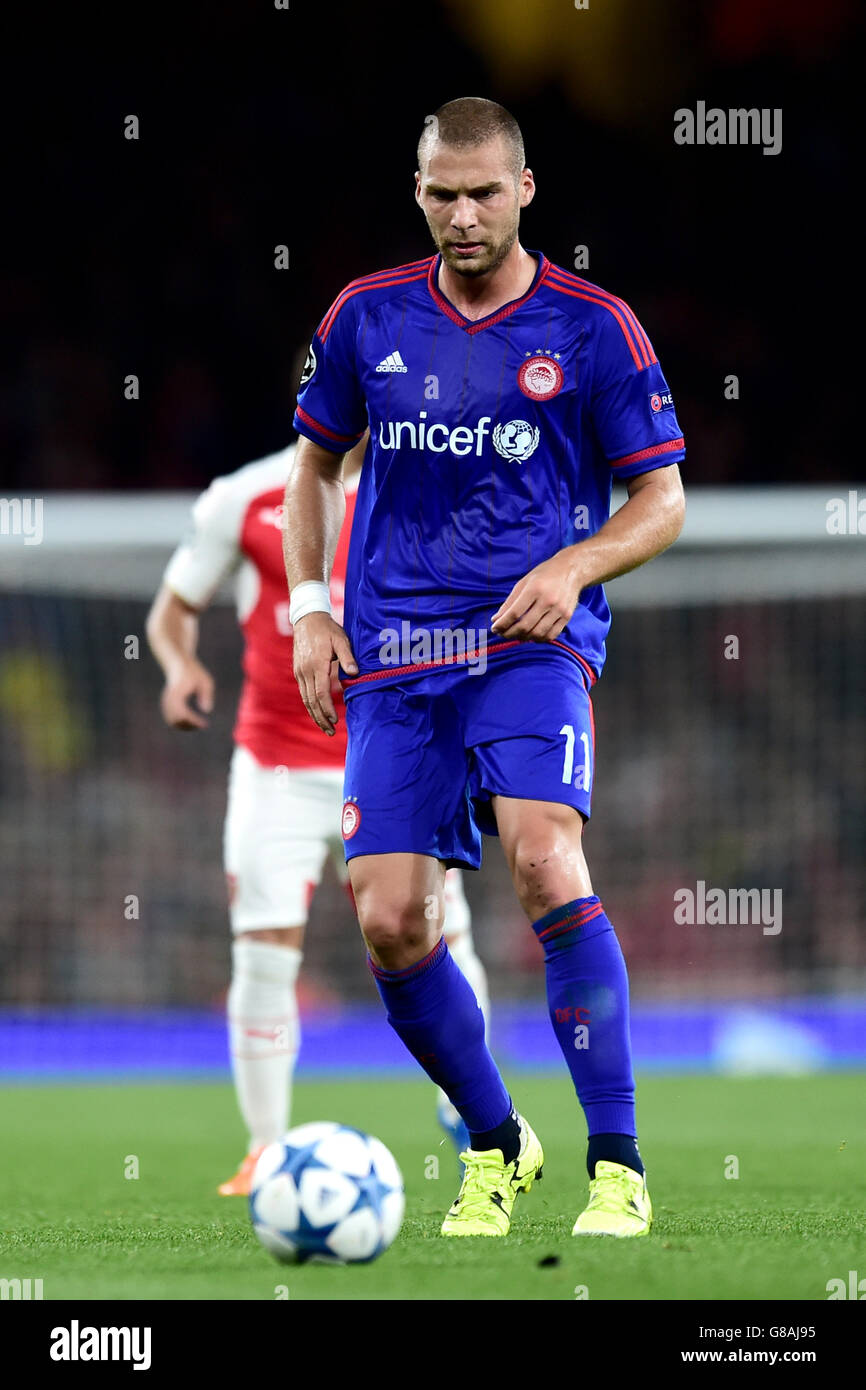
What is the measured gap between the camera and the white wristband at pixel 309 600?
13.8 feet

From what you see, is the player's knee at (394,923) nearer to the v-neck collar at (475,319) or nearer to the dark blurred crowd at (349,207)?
the v-neck collar at (475,319)

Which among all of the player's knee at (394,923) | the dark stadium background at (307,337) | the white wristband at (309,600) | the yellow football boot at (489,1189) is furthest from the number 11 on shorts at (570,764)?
the dark stadium background at (307,337)

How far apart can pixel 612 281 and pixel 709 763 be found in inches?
198

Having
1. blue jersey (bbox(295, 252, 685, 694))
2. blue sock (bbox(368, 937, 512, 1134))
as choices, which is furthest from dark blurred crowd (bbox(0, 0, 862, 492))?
blue sock (bbox(368, 937, 512, 1134))

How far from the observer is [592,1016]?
3740 millimetres

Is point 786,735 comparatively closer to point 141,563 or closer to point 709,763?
point 709,763

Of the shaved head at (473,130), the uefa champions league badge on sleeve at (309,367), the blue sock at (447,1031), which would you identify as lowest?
the blue sock at (447,1031)

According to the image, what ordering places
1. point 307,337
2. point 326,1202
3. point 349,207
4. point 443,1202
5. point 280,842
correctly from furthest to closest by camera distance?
1. point 349,207
2. point 307,337
3. point 280,842
4. point 443,1202
5. point 326,1202

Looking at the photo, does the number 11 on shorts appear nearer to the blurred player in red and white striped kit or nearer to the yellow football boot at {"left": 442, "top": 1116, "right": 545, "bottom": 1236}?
the yellow football boot at {"left": 442, "top": 1116, "right": 545, "bottom": 1236}

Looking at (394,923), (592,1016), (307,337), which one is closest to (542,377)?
(394,923)

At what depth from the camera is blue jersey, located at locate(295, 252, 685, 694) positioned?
397 cm

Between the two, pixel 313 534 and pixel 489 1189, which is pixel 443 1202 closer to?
pixel 489 1189

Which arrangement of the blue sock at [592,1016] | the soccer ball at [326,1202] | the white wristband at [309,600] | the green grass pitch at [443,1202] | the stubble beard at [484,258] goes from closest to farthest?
the green grass pitch at [443,1202], the soccer ball at [326,1202], the blue sock at [592,1016], the stubble beard at [484,258], the white wristband at [309,600]

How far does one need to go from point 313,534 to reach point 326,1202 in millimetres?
1580
